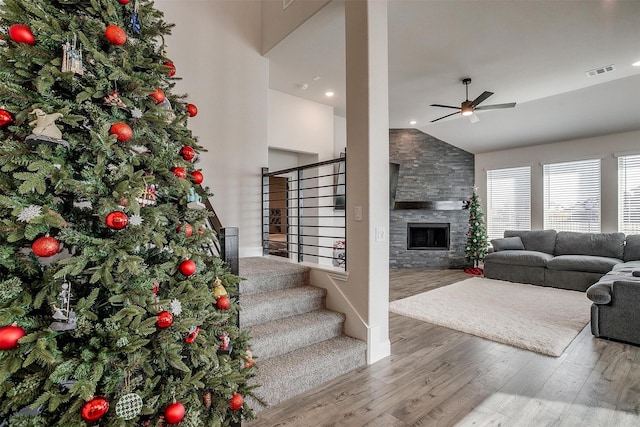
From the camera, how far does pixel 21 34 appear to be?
108 centimetres

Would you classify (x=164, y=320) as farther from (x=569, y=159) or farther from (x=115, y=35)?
(x=569, y=159)

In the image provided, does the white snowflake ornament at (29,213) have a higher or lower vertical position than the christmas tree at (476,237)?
higher

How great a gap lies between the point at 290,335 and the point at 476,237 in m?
6.15

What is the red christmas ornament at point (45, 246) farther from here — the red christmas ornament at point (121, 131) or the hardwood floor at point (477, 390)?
the hardwood floor at point (477, 390)

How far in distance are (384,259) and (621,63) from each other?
15.5ft

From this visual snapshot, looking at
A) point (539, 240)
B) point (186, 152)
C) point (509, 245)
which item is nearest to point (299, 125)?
point (186, 152)

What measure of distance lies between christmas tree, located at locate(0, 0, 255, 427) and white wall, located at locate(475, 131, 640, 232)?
7.72 metres

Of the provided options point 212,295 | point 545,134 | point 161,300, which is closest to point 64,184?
point 161,300

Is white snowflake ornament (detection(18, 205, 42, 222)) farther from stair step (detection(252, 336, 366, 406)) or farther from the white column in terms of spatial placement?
the white column

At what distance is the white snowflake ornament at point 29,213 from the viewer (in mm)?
999

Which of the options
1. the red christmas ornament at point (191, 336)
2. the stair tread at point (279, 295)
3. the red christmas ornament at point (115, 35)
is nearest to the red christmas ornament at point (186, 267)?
the red christmas ornament at point (191, 336)

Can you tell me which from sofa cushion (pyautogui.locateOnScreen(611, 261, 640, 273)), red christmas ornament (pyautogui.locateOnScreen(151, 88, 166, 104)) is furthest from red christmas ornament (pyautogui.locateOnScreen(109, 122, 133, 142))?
sofa cushion (pyautogui.locateOnScreen(611, 261, 640, 273))

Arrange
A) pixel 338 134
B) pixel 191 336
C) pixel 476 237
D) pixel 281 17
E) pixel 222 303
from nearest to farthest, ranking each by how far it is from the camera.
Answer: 1. pixel 191 336
2. pixel 222 303
3. pixel 281 17
4. pixel 338 134
5. pixel 476 237

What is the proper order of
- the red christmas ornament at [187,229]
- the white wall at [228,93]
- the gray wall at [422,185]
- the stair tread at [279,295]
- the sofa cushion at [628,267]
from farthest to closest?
the gray wall at [422,185] → the sofa cushion at [628,267] → the white wall at [228,93] → the stair tread at [279,295] → the red christmas ornament at [187,229]
